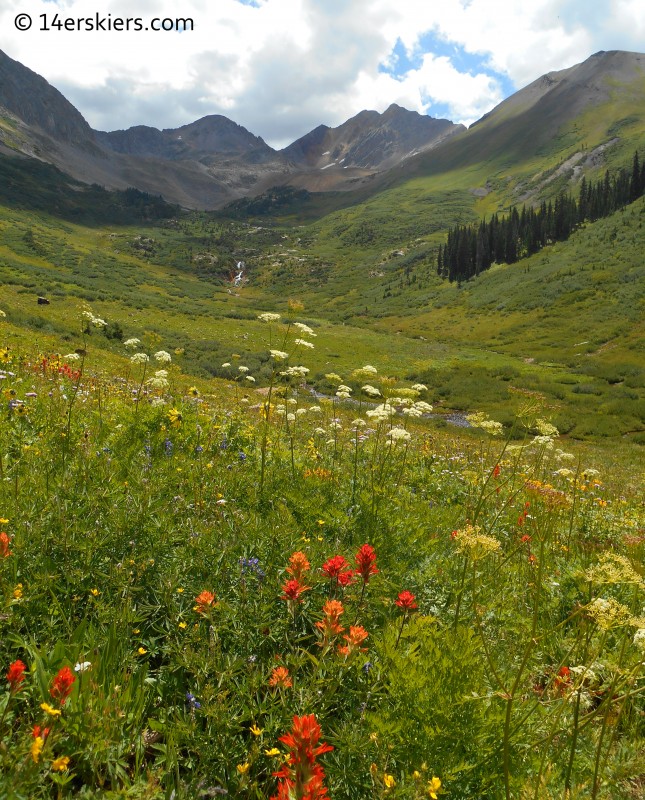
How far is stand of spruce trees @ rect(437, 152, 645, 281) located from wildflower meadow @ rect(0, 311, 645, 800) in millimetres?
121554

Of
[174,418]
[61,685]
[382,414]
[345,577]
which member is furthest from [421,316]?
[61,685]

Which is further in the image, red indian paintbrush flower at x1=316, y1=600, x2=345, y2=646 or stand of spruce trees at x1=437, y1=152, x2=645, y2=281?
stand of spruce trees at x1=437, y1=152, x2=645, y2=281

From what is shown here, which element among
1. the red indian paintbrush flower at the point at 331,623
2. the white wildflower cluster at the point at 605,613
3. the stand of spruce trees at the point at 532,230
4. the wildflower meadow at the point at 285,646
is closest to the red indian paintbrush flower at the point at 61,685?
the wildflower meadow at the point at 285,646

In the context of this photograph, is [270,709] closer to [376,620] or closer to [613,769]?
[376,620]

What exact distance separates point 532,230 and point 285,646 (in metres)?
128

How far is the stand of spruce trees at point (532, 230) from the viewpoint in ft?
348

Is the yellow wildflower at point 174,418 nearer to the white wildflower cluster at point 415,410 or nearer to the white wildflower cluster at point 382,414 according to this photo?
the white wildflower cluster at point 382,414

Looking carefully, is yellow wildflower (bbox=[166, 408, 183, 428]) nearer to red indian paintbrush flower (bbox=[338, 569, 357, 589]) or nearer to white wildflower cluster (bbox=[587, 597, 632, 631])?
red indian paintbrush flower (bbox=[338, 569, 357, 589])

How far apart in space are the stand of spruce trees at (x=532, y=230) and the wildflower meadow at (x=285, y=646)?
399 feet

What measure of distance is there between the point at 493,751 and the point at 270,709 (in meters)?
1.09

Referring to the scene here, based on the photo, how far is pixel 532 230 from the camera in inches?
4387

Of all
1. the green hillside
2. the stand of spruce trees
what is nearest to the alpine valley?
the green hillside

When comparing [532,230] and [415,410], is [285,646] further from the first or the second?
[532,230]

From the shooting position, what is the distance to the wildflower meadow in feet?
6.27
